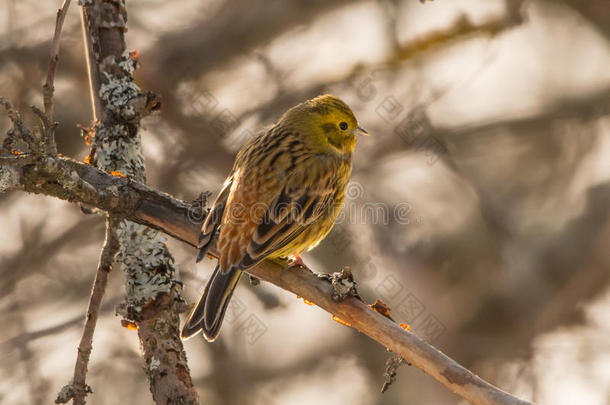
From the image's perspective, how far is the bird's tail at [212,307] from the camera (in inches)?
170

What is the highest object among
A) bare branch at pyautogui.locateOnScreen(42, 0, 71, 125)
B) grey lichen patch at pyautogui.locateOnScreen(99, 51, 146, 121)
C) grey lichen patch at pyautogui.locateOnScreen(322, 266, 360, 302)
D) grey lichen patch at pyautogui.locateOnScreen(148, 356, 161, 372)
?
grey lichen patch at pyautogui.locateOnScreen(99, 51, 146, 121)

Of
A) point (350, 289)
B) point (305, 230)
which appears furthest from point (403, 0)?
point (350, 289)

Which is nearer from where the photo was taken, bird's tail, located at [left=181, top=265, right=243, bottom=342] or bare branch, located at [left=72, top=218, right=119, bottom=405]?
bare branch, located at [left=72, top=218, right=119, bottom=405]

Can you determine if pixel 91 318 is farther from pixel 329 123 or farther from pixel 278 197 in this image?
pixel 329 123

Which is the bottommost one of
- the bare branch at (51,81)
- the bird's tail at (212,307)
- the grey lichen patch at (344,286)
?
the grey lichen patch at (344,286)

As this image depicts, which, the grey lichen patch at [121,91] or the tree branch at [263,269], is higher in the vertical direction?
the grey lichen patch at [121,91]

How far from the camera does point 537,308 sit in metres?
7.30

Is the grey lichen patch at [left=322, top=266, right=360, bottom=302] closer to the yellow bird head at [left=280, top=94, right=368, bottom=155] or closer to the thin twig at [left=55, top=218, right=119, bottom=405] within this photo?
the thin twig at [left=55, top=218, right=119, bottom=405]

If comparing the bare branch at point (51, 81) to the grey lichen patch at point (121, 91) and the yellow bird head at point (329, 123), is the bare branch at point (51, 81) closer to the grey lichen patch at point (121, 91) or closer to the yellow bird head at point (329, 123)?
the grey lichen patch at point (121, 91)

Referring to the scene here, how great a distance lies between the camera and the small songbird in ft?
14.4

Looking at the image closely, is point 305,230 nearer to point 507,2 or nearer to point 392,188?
point 392,188

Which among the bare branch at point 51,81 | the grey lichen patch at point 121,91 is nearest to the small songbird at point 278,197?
the grey lichen patch at point 121,91

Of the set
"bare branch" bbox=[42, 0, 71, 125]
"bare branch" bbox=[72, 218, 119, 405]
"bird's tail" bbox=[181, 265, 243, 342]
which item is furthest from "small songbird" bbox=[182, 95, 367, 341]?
"bare branch" bbox=[42, 0, 71, 125]

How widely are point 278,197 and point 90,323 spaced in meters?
1.38
